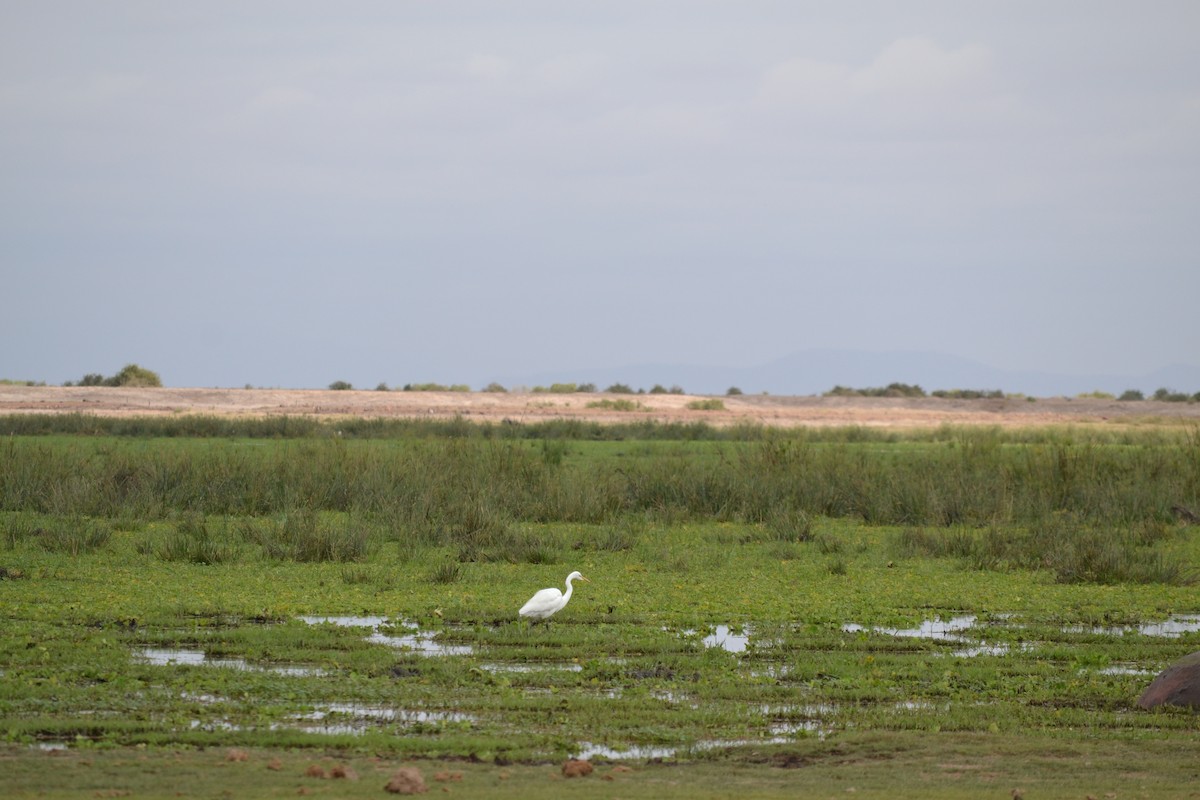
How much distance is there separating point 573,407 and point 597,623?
165 ft

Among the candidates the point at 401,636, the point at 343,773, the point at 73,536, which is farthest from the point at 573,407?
the point at 343,773

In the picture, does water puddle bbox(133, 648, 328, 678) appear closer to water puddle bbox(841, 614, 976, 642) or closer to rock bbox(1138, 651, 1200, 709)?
water puddle bbox(841, 614, 976, 642)

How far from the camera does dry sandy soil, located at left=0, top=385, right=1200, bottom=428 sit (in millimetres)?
54531

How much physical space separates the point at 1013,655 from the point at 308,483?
1453 cm

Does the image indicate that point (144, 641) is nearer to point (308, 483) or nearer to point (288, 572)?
point (288, 572)

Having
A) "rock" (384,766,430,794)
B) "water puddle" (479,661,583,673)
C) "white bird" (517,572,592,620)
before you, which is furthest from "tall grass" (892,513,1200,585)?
"rock" (384,766,430,794)

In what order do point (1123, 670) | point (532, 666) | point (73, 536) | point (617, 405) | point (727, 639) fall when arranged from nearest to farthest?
point (532, 666) → point (1123, 670) → point (727, 639) → point (73, 536) → point (617, 405)

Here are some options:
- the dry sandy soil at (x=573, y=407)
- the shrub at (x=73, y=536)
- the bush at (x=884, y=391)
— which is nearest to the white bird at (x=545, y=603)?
the shrub at (x=73, y=536)

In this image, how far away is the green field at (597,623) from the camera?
793 cm

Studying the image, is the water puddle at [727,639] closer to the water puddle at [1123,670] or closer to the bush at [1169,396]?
the water puddle at [1123,670]

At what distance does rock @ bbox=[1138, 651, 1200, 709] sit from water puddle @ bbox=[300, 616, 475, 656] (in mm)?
5336

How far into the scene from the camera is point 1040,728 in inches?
356

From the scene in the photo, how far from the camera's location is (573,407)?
207ft

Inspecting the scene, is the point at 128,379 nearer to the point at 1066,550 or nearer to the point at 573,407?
the point at 573,407
